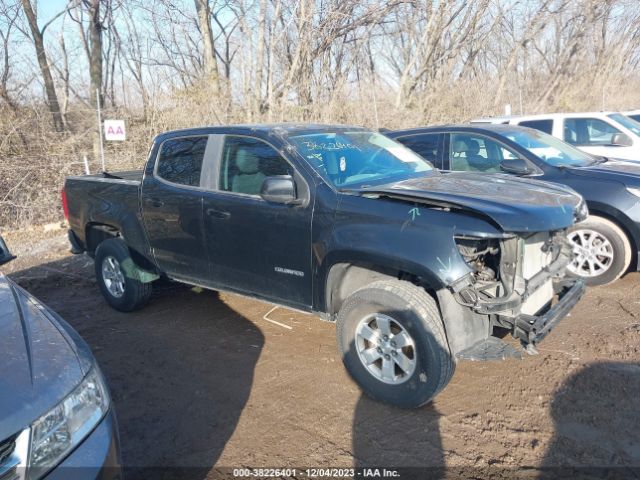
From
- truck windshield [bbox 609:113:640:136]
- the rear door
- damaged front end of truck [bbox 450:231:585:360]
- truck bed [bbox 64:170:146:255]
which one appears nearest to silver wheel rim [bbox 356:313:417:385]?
damaged front end of truck [bbox 450:231:585:360]

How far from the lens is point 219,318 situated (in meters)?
5.00

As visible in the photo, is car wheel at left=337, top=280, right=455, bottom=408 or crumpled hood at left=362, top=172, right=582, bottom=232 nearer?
crumpled hood at left=362, top=172, right=582, bottom=232

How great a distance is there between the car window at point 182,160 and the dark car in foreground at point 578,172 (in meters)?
→ 3.18

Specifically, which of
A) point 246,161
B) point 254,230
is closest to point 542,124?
point 246,161

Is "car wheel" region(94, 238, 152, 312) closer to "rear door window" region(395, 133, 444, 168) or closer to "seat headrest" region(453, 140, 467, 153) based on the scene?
"rear door window" region(395, 133, 444, 168)

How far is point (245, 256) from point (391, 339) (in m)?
1.41

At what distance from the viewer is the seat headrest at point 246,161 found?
4036 mm

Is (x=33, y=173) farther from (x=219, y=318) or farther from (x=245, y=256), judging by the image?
(x=245, y=256)

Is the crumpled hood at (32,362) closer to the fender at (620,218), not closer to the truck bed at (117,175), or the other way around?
the truck bed at (117,175)

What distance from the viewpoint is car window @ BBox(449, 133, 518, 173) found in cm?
593

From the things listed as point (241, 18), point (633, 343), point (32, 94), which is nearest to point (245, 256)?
point (633, 343)

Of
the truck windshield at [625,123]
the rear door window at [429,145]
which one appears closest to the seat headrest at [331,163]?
the rear door window at [429,145]

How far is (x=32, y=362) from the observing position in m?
2.13

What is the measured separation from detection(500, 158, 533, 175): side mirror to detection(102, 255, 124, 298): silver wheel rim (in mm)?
4273
